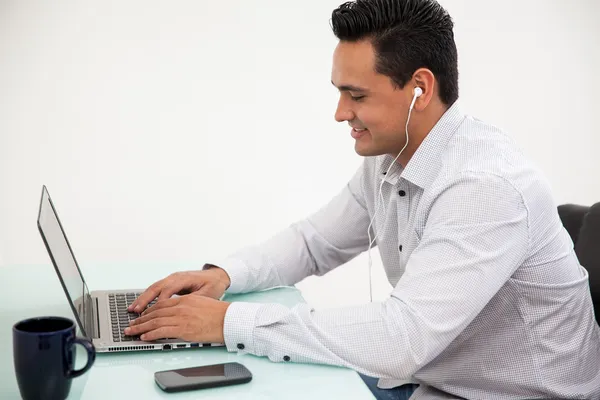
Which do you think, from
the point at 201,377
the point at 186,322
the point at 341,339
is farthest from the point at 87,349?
the point at 341,339

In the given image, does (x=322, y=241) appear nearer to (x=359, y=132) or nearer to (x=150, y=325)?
(x=359, y=132)

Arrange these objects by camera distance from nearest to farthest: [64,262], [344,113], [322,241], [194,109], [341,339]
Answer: [341,339]
[64,262]
[344,113]
[322,241]
[194,109]

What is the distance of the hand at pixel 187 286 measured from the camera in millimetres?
1318

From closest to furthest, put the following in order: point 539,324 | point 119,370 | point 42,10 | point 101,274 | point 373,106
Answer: point 119,370 → point 539,324 → point 373,106 → point 101,274 → point 42,10

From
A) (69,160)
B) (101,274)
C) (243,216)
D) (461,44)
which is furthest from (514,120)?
(101,274)

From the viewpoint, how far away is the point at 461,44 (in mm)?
3207

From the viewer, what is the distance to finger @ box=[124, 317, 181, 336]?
1139 mm

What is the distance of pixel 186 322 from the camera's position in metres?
1.14

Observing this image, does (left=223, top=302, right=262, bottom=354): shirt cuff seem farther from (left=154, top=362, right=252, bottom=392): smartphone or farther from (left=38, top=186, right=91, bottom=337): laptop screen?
(left=38, top=186, right=91, bottom=337): laptop screen

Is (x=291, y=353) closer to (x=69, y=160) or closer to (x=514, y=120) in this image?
(x=69, y=160)

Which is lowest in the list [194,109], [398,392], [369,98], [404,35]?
[398,392]

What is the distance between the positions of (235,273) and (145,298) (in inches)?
8.9

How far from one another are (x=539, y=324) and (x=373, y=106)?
0.52 meters

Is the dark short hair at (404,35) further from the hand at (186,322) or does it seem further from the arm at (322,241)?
the hand at (186,322)
